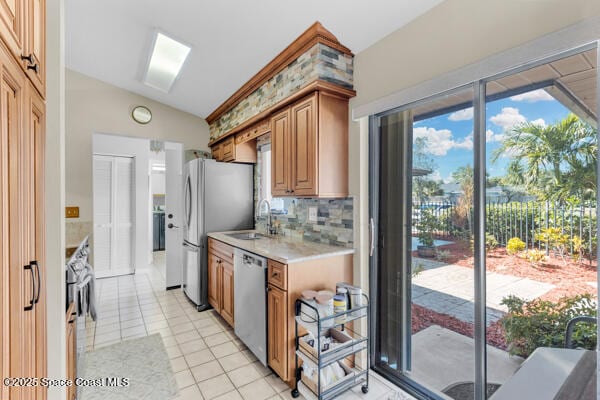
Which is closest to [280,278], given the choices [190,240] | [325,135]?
[325,135]

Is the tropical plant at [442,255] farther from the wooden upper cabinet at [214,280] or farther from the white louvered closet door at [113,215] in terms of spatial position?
the white louvered closet door at [113,215]

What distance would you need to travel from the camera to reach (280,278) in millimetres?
1924

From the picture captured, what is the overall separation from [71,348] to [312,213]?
1.90 metres

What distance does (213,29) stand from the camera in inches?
89.0

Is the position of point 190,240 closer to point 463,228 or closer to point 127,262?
point 127,262

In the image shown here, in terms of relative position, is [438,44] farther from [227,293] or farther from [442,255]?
[227,293]

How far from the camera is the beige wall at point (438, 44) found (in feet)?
3.98

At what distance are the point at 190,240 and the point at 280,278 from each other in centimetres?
195

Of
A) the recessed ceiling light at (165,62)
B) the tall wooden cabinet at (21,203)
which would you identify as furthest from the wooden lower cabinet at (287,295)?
the recessed ceiling light at (165,62)

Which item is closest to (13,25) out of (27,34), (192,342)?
(27,34)

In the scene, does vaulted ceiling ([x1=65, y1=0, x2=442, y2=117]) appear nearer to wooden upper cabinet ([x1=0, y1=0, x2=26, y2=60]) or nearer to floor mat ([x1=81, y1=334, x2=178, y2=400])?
wooden upper cabinet ([x1=0, y1=0, x2=26, y2=60])

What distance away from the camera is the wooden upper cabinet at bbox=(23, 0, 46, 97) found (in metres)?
1.03

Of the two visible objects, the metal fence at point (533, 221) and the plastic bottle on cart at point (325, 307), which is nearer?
the metal fence at point (533, 221)

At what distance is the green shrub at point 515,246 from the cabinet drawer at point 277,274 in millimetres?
1268
